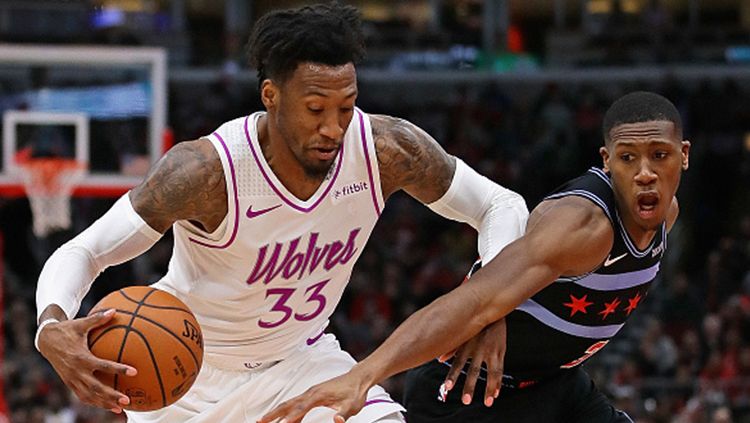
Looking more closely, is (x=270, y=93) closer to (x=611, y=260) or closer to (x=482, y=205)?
(x=482, y=205)

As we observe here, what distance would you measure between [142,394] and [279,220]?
2.61ft

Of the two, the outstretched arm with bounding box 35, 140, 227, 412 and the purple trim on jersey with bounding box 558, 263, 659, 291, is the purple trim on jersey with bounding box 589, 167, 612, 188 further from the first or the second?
the outstretched arm with bounding box 35, 140, 227, 412

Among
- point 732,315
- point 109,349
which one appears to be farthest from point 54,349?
point 732,315

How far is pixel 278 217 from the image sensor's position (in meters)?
4.35

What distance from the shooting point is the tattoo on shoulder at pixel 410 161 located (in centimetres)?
457

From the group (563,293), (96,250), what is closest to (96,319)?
(96,250)

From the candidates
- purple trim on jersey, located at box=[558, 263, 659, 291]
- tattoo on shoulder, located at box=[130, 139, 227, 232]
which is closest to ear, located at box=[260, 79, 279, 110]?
tattoo on shoulder, located at box=[130, 139, 227, 232]

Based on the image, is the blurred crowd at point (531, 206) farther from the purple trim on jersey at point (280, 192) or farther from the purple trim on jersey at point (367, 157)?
the purple trim on jersey at point (280, 192)

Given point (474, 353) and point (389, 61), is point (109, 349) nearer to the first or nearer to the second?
point (474, 353)

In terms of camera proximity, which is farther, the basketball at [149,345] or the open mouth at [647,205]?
the open mouth at [647,205]

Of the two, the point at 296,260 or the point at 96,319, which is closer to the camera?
the point at 96,319

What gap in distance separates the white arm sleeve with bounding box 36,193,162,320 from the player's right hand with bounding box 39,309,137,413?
257 mm

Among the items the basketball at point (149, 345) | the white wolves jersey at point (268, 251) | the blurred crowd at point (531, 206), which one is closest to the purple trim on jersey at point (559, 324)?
the white wolves jersey at point (268, 251)

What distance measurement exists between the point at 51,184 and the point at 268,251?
262 inches
